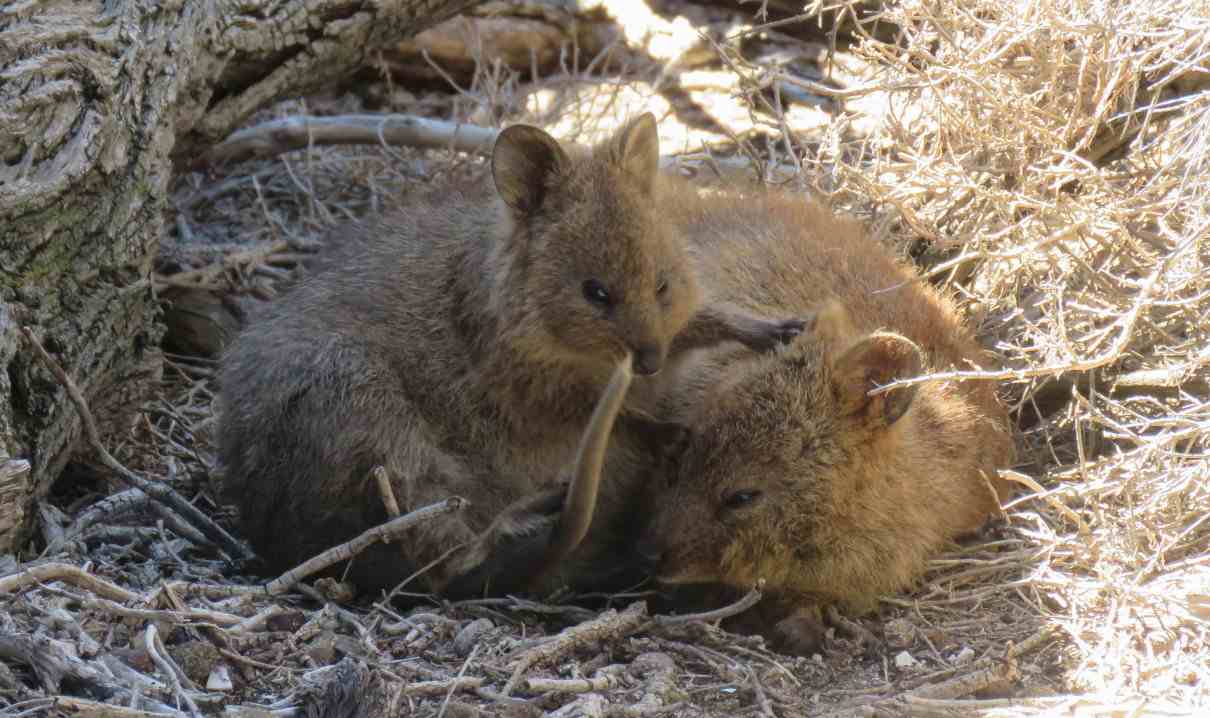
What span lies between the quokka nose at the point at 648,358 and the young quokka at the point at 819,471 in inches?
11.1

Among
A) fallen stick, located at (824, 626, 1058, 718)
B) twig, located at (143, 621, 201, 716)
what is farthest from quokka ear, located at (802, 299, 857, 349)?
twig, located at (143, 621, 201, 716)

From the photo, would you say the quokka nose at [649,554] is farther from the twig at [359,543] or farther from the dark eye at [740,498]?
the twig at [359,543]

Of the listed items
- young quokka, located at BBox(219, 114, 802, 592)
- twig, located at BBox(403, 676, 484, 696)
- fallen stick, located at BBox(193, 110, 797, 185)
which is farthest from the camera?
fallen stick, located at BBox(193, 110, 797, 185)

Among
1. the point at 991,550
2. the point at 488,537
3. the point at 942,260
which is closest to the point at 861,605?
the point at 991,550

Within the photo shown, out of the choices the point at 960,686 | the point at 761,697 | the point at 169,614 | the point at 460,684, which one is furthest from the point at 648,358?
the point at 169,614

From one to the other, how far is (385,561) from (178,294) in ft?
8.68

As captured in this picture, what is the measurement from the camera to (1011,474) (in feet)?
16.3

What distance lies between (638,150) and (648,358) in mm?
919

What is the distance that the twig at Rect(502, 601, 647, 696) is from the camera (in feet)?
14.8

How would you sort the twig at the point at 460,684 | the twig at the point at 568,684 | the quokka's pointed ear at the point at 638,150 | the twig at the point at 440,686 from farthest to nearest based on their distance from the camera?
the quokka's pointed ear at the point at 638,150 < the twig at the point at 568,684 < the twig at the point at 440,686 < the twig at the point at 460,684

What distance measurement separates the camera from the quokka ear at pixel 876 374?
4.91 metres

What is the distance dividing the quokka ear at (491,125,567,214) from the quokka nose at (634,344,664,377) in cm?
77

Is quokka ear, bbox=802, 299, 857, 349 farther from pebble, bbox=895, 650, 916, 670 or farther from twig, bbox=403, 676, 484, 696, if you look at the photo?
twig, bbox=403, 676, 484, 696

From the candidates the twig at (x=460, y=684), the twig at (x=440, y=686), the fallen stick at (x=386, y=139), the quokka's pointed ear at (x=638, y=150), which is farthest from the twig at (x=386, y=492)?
the fallen stick at (x=386, y=139)
